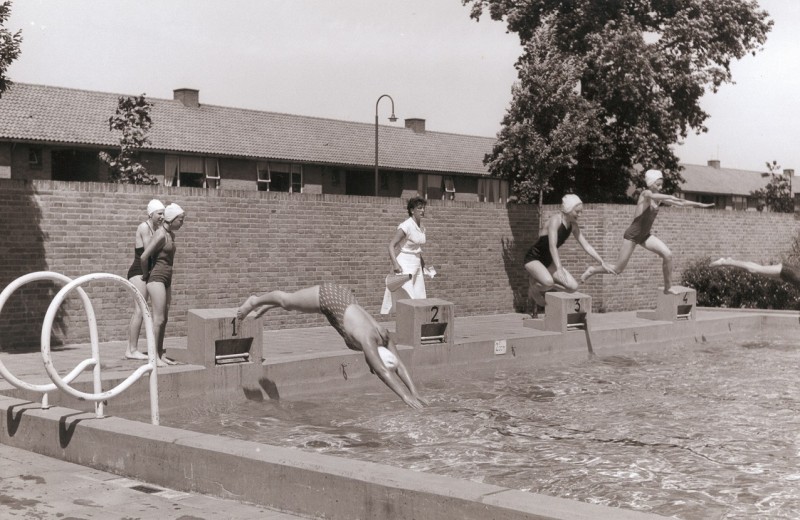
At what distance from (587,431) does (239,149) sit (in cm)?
4189

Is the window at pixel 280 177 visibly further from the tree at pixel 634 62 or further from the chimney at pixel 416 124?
the tree at pixel 634 62

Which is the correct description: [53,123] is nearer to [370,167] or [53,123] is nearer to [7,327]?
[370,167]

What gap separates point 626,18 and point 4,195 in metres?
23.6

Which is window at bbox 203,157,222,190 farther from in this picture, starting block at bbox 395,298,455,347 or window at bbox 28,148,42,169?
starting block at bbox 395,298,455,347

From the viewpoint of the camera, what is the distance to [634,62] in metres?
30.7

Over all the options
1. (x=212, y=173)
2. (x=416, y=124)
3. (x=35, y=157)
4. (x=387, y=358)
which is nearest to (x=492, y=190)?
(x=416, y=124)

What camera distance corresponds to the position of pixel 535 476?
23.5ft

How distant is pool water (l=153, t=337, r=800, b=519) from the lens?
688cm

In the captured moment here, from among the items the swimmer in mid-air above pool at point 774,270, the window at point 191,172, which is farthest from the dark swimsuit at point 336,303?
the window at point 191,172

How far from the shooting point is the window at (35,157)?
42969 millimetres

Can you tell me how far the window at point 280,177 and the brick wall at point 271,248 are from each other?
29706 mm

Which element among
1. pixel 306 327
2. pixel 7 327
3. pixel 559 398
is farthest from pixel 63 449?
pixel 306 327

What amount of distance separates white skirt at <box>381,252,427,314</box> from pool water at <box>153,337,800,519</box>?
1751mm

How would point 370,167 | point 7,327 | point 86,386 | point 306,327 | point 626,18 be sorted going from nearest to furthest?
point 86,386, point 7,327, point 306,327, point 626,18, point 370,167
